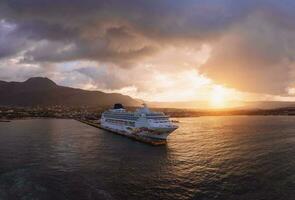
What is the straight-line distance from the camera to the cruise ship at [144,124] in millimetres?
79562

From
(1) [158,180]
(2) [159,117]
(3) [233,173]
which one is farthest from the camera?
(2) [159,117]

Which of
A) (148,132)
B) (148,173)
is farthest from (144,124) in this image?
(148,173)

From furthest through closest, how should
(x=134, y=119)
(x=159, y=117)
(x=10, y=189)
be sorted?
(x=134, y=119) < (x=159, y=117) < (x=10, y=189)

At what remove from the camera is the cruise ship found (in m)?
79.6

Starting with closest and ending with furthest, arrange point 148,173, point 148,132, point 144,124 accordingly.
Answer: point 148,173 < point 148,132 < point 144,124

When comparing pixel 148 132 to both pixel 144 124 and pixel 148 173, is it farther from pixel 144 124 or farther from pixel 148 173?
pixel 148 173

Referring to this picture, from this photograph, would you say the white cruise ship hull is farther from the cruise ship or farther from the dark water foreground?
the dark water foreground

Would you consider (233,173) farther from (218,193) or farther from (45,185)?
(45,185)

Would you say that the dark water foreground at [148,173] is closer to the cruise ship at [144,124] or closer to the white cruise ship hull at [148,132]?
the white cruise ship hull at [148,132]

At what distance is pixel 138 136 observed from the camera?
87.6 m

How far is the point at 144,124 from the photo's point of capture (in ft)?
276

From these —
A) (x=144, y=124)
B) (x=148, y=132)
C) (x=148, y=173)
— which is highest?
(x=144, y=124)

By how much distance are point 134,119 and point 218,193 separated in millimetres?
60715

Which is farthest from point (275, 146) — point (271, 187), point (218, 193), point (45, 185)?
point (45, 185)
